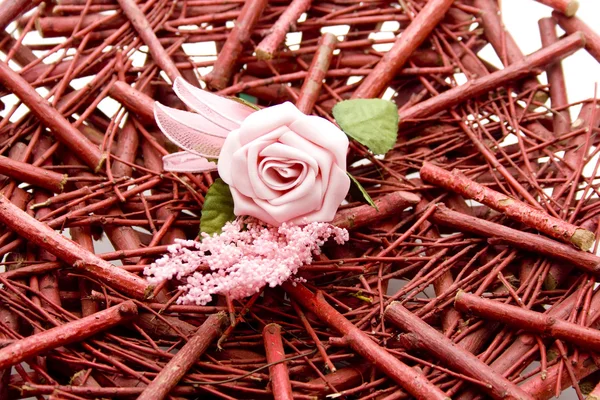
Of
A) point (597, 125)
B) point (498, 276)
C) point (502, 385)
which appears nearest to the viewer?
point (502, 385)

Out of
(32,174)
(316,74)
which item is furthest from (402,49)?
(32,174)

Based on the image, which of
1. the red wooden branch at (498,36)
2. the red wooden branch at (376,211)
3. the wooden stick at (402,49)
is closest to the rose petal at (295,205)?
the red wooden branch at (376,211)

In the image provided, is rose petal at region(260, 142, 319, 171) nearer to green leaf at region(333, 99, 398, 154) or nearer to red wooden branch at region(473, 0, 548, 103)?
green leaf at region(333, 99, 398, 154)

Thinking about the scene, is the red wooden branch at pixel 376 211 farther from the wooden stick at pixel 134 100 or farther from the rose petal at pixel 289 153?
the wooden stick at pixel 134 100

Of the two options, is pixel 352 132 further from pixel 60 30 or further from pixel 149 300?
pixel 60 30

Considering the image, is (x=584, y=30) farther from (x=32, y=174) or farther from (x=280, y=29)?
(x=32, y=174)

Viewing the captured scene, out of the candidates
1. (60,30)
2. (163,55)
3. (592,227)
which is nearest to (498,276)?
(592,227)

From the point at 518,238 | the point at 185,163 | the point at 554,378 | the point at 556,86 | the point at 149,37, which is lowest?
the point at 554,378
